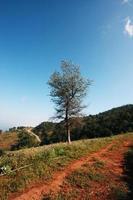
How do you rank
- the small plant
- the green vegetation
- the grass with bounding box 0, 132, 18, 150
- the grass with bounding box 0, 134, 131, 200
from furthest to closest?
the grass with bounding box 0, 132, 18, 150 < the small plant < the grass with bounding box 0, 134, 131, 200 < the green vegetation

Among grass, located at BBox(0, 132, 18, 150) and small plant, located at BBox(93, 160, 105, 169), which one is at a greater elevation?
grass, located at BBox(0, 132, 18, 150)

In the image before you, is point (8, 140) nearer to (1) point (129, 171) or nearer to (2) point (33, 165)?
(2) point (33, 165)

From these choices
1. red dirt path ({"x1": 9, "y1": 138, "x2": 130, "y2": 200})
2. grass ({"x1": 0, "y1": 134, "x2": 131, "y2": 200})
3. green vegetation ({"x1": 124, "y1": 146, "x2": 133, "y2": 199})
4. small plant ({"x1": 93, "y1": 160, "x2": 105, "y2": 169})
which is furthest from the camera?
small plant ({"x1": 93, "y1": 160, "x2": 105, "y2": 169})

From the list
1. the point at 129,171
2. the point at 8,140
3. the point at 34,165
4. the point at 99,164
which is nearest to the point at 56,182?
the point at 34,165

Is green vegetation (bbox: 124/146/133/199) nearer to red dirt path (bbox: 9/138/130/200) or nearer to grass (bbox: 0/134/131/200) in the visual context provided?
red dirt path (bbox: 9/138/130/200)

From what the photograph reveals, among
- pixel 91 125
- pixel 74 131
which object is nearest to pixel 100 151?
pixel 91 125

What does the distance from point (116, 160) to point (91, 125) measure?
51.1 m

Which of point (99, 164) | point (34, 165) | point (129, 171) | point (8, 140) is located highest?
point (8, 140)

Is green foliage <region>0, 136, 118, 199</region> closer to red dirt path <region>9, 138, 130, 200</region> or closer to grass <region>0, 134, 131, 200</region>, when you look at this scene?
grass <region>0, 134, 131, 200</region>

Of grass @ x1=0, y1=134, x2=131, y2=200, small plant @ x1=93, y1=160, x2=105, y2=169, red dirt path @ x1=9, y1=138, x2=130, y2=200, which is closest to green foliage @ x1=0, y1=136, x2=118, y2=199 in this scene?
grass @ x1=0, y1=134, x2=131, y2=200

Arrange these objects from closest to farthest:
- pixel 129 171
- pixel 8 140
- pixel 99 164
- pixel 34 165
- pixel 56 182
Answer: pixel 56 182
pixel 129 171
pixel 34 165
pixel 99 164
pixel 8 140

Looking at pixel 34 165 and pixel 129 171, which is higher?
pixel 34 165

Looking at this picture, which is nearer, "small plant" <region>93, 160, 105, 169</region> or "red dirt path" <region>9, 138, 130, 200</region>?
"red dirt path" <region>9, 138, 130, 200</region>

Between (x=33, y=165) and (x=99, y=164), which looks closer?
(x=33, y=165)
